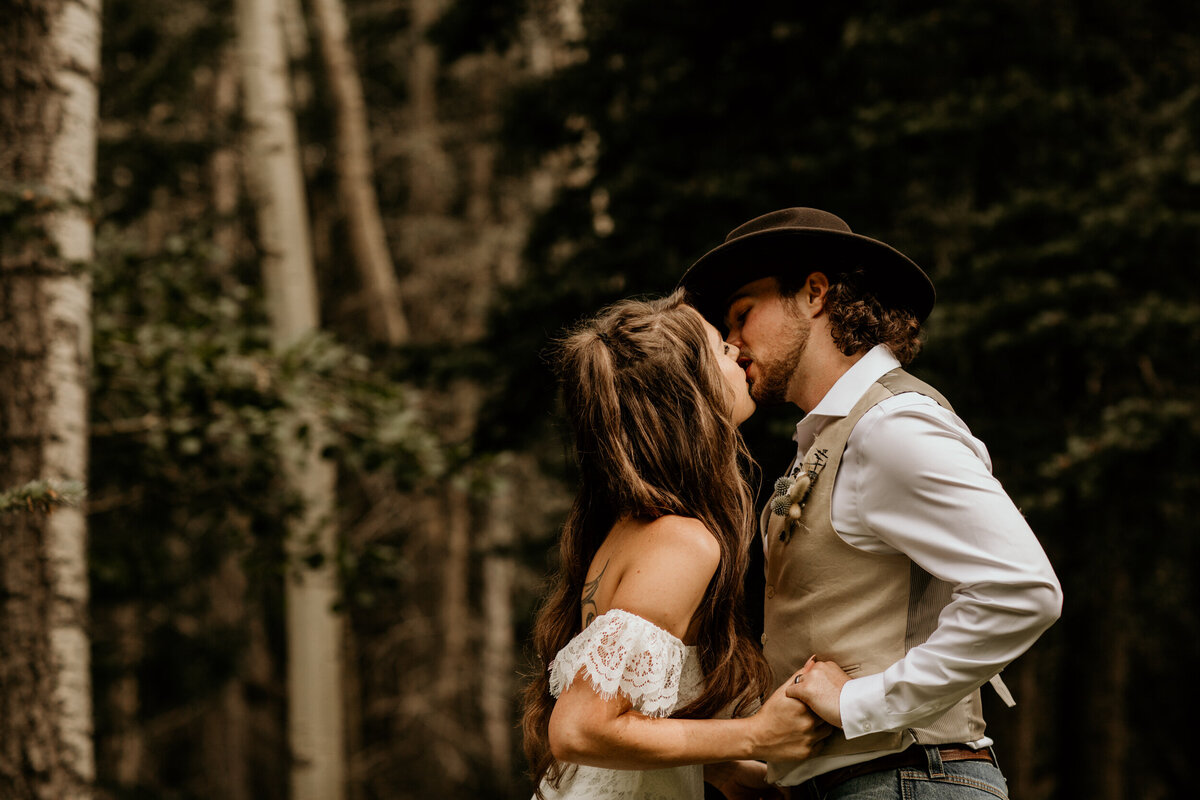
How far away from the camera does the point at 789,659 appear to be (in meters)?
2.17

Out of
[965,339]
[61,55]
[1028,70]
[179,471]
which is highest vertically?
[1028,70]

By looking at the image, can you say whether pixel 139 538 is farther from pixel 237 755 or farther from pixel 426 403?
pixel 237 755

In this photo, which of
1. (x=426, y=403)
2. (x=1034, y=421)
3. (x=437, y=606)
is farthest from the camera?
(x=437, y=606)

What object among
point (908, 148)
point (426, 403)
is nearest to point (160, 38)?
point (426, 403)

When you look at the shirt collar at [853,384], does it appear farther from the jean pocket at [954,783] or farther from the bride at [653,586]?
the jean pocket at [954,783]

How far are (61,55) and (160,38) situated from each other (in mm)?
→ 6751

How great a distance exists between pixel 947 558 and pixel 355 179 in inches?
403

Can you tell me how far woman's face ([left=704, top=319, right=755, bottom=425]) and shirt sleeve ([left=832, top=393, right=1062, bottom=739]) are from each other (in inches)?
14.3

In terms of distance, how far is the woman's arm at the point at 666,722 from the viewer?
1940mm

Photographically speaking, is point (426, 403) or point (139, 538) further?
point (426, 403)

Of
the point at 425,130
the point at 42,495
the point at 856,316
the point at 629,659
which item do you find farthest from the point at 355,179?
the point at 629,659

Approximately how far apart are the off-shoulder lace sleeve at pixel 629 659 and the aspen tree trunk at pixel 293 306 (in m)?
4.56

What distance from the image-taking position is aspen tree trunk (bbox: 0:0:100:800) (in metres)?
3.15

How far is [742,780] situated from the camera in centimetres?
247
